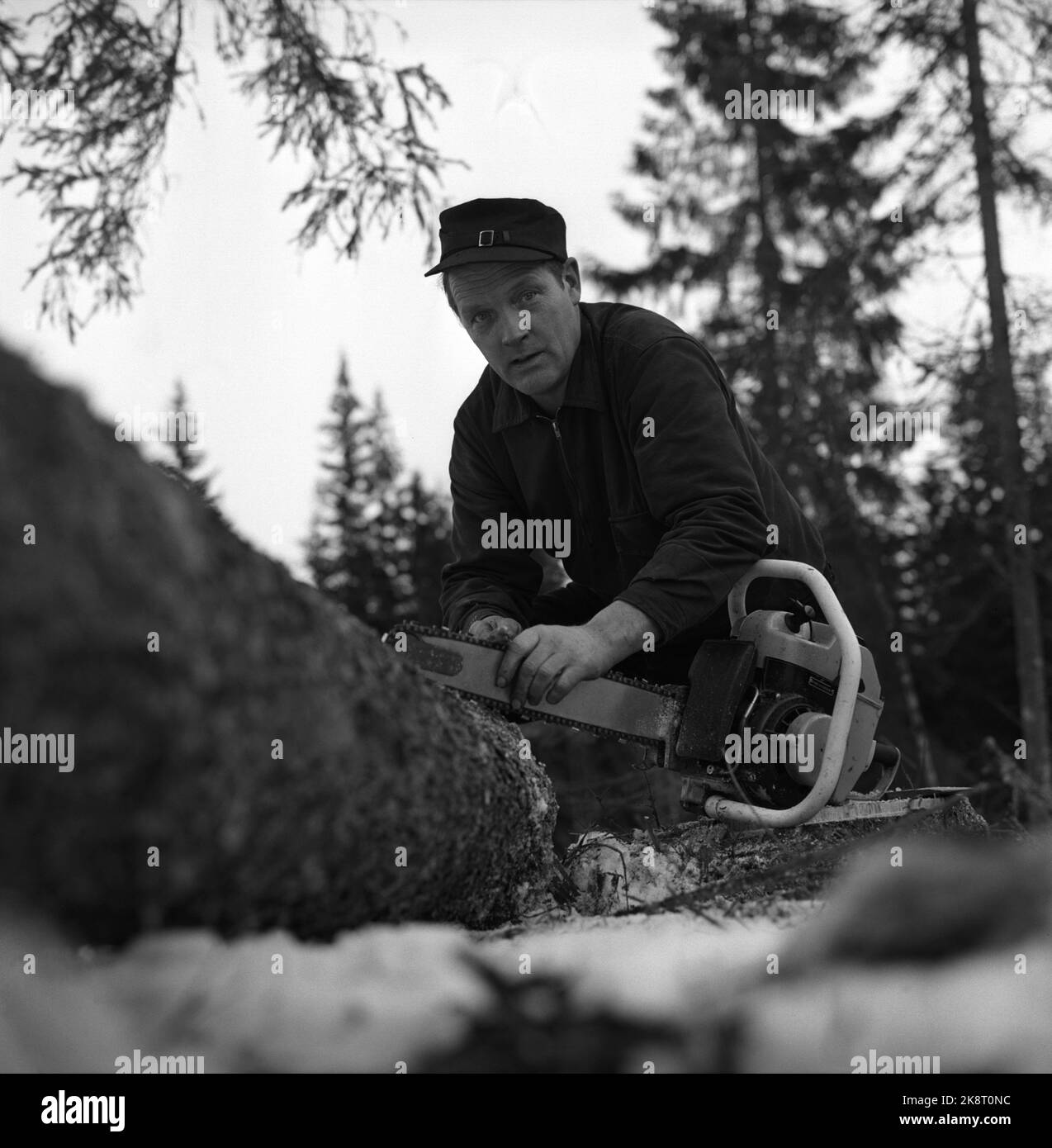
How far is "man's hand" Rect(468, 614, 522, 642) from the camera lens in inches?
120

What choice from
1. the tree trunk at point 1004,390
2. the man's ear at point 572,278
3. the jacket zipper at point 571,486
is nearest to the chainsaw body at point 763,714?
the jacket zipper at point 571,486

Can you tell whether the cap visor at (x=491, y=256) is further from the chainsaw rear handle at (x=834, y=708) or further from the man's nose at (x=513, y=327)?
the chainsaw rear handle at (x=834, y=708)

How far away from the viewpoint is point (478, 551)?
358 cm

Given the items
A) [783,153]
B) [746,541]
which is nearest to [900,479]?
[783,153]

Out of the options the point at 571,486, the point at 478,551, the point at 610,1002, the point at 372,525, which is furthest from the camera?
the point at 372,525

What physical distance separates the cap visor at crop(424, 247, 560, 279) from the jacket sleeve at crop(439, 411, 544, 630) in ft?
2.12

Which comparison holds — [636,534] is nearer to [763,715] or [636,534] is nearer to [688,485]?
[688,485]

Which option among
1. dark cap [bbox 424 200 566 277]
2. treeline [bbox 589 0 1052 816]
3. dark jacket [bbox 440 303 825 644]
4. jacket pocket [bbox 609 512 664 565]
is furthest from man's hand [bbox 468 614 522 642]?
treeline [bbox 589 0 1052 816]

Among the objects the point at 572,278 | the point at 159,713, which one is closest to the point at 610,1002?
the point at 159,713

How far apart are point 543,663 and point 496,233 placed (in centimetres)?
137

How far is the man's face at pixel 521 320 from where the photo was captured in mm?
3188

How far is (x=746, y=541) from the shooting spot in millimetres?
2867
